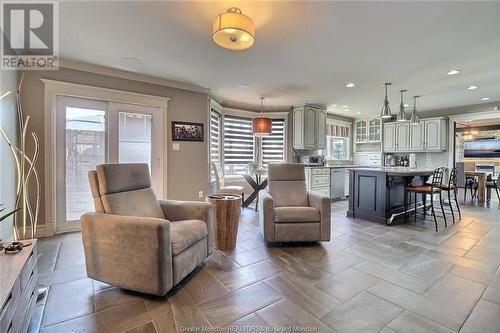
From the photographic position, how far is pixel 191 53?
2947 millimetres

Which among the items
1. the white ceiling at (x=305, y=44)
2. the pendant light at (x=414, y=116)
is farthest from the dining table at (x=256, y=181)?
the pendant light at (x=414, y=116)

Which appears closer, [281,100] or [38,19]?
[38,19]

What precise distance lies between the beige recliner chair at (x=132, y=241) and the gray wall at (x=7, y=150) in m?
1.23

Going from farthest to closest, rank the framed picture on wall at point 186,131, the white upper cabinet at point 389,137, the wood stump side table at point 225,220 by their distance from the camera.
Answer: the white upper cabinet at point 389,137 < the framed picture on wall at point 186,131 < the wood stump side table at point 225,220

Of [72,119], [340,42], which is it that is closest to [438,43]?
[340,42]

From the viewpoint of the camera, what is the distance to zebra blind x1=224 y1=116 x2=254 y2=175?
5.68 metres

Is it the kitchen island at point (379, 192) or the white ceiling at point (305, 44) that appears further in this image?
the kitchen island at point (379, 192)

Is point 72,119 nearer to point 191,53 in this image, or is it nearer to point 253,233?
point 191,53

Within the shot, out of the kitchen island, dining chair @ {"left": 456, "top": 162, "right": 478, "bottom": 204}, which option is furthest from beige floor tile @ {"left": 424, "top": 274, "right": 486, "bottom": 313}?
dining chair @ {"left": 456, "top": 162, "right": 478, "bottom": 204}

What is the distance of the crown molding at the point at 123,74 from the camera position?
324cm

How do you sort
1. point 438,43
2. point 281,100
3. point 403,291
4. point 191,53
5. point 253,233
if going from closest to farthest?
point 403,291
point 438,43
point 191,53
point 253,233
point 281,100

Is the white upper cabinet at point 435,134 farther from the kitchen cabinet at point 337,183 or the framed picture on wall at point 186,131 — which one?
the framed picture on wall at point 186,131

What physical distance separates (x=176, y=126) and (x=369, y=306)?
11.9ft

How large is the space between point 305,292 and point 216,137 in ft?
13.0
